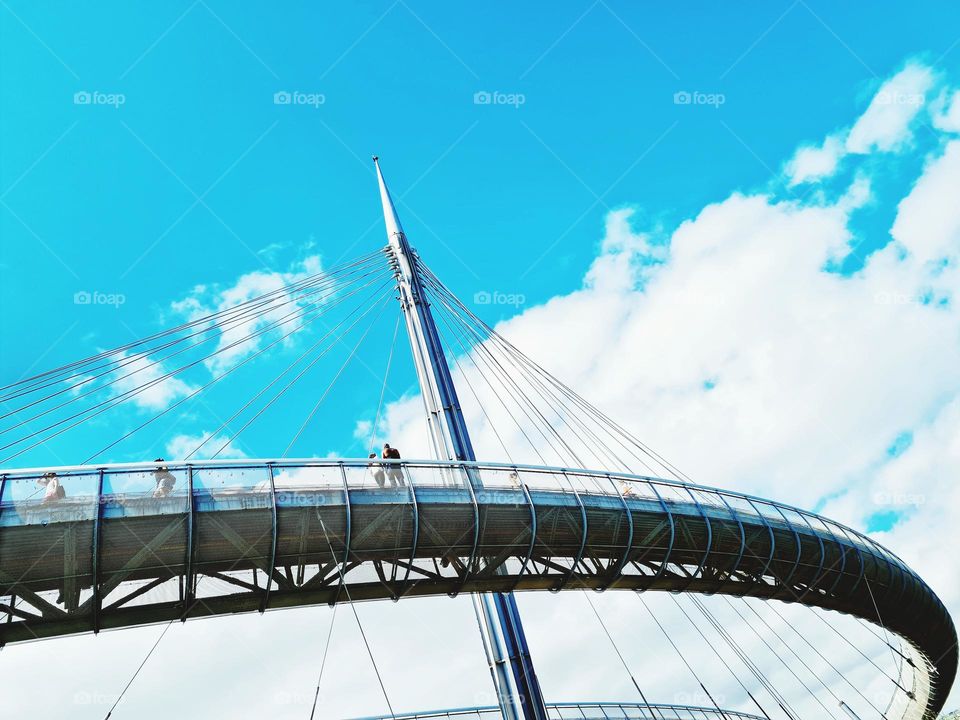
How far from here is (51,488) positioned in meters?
12.1

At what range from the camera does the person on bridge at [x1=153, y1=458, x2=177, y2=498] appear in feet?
42.3

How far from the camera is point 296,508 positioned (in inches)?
543

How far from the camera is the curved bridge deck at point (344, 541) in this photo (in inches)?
481

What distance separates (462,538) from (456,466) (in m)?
1.65

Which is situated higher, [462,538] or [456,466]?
[456,466]

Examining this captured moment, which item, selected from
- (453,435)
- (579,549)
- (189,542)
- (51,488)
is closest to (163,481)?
(189,542)

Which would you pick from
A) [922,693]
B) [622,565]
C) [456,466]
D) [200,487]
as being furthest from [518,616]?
[922,693]

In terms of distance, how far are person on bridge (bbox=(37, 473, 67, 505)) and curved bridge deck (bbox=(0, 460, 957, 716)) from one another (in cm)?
10

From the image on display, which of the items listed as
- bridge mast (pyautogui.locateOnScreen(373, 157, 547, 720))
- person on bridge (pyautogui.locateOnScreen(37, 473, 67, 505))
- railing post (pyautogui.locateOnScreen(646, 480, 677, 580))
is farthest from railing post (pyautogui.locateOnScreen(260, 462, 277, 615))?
railing post (pyautogui.locateOnScreen(646, 480, 677, 580))

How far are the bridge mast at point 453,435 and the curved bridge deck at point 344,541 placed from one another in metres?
1.73

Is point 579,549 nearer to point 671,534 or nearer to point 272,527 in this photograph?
point 671,534

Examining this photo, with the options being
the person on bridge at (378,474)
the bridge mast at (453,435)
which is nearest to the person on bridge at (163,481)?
the person on bridge at (378,474)

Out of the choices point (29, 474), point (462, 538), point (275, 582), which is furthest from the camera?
point (462, 538)

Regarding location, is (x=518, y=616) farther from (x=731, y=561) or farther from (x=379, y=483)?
(x=379, y=483)
